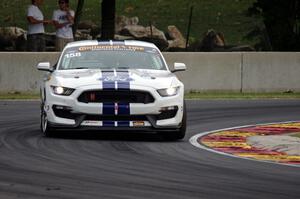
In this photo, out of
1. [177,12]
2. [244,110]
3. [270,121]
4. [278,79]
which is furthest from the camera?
[177,12]

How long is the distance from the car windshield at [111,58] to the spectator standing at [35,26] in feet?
28.2

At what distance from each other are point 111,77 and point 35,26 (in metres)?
10.6

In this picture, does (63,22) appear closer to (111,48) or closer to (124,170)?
(111,48)

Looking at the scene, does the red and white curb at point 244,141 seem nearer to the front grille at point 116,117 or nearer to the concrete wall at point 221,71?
the front grille at point 116,117

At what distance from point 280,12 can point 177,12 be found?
14904 millimetres

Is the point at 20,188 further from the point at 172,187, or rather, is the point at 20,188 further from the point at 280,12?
the point at 280,12

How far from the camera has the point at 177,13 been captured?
43469 millimetres

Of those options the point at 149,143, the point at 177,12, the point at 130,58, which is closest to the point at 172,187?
the point at 149,143

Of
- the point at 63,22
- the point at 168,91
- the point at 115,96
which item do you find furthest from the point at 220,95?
the point at 115,96

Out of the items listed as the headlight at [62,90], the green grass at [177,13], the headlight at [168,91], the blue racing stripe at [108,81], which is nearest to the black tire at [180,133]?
the headlight at [168,91]

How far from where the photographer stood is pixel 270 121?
17438 mm

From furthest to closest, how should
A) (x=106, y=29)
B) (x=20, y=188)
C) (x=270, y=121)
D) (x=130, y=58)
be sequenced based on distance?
(x=106, y=29) < (x=270, y=121) < (x=130, y=58) < (x=20, y=188)

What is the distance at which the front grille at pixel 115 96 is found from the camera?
13492 millimetres

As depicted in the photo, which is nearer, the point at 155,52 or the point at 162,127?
the point at 162,127
